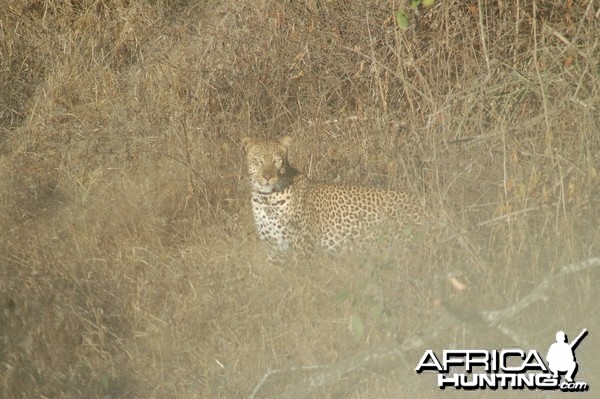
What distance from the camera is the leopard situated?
22.8 ft

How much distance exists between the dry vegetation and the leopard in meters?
0.21

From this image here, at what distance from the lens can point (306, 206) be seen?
280 inches

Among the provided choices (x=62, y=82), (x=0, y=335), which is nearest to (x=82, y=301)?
(x=0, y=335)

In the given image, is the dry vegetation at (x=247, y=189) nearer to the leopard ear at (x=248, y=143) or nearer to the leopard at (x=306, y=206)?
the leopard at (x=306, y=206)

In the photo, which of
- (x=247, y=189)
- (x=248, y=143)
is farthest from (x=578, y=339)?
(x=247, y=189)

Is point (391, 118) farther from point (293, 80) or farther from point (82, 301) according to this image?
point (82, 301)

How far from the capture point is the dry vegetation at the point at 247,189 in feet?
17.1

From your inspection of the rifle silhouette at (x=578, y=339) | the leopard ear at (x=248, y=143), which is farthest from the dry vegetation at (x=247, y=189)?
the leopard ear at (x=248, y=143)

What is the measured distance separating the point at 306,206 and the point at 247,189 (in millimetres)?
558

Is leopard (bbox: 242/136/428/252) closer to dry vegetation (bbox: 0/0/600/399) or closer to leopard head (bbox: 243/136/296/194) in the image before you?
leopard head (bbox: 243/136/296/194)

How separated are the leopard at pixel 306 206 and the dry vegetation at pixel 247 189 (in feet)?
0.70

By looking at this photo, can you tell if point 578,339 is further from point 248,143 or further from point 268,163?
point 248,143

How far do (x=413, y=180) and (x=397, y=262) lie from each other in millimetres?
737

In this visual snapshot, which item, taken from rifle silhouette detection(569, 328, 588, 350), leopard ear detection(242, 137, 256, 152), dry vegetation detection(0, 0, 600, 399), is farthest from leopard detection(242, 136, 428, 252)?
rifle silhouette detection(569, 328, 588, 350)
